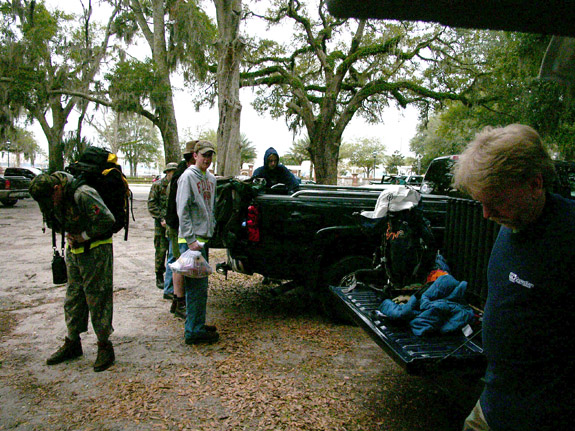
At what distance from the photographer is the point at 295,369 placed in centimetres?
376

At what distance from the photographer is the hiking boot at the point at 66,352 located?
3807 millimetres

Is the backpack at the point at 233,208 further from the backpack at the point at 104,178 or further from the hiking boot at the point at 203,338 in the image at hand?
the backpack at the point at 104,178

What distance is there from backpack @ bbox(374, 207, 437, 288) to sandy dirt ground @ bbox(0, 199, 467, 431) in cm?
86

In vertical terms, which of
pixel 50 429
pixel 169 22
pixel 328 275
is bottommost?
pixel 50 429

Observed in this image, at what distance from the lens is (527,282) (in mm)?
1305

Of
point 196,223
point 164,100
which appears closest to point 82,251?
point 196,223

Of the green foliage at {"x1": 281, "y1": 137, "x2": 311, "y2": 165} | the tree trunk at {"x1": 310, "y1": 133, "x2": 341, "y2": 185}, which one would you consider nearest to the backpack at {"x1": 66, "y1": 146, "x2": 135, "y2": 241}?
the tree trunk at {"x1": 310, "y1": 133, "x2": 341, "y2": 185}

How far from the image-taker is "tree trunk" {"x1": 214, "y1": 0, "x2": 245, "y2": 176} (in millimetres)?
10539

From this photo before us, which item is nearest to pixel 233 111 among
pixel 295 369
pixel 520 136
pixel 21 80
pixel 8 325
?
pixel 8 325

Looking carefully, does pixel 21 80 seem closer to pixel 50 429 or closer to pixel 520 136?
pixel 50 429

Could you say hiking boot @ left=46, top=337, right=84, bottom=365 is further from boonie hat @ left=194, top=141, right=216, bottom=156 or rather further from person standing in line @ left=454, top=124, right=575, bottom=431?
person standing in line @ left=454, top=124, right=575, bottom=431

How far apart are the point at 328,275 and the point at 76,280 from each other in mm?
2528

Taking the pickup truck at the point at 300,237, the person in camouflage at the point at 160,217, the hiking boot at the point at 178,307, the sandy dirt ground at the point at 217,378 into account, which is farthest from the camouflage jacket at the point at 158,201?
the pickup truck at the point at 300,237

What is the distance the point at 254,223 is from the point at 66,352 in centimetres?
220
